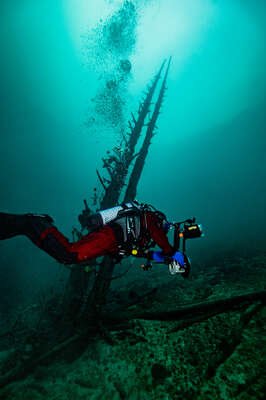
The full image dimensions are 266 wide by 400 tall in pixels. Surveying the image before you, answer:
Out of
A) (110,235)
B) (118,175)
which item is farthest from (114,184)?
(110,235)

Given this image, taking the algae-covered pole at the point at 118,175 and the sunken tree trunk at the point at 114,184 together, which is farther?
the algae-covered pole at the point at 118,175

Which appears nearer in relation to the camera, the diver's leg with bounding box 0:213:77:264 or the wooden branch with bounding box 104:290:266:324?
the diver's leg with bounding box 0:213:77:264

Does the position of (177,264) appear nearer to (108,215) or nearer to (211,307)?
(108,215)

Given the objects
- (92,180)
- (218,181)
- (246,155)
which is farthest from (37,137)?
(218,181)

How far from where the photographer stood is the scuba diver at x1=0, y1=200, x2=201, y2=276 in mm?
3090

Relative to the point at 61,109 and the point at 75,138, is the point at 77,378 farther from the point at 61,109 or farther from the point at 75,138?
the point at 75,138

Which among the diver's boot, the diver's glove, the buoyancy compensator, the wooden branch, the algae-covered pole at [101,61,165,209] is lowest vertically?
the wooden branch

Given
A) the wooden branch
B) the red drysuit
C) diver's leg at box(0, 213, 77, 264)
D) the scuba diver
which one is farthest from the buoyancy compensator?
the wooden branch

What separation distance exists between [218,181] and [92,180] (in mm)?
75811

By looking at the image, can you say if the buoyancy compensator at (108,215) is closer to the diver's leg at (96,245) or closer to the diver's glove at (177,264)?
the diver's leg at (96,245)

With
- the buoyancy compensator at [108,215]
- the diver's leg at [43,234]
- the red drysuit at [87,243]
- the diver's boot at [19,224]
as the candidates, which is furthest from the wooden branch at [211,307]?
the diver's boot at [19,224]

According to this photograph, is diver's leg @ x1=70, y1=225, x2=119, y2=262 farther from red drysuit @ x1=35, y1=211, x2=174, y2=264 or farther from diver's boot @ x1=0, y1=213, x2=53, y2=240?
diver's boot @ x1=0, y1=213, x2=53, y2=240

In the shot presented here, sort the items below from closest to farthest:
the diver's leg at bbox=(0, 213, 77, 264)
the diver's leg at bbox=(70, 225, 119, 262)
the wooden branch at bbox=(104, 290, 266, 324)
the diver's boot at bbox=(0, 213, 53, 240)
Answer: the diver's boot at bbox=(0, 213, 53, 240) → the diver's leg at bbox=(0, 213, 77, 264) → the diver's leg at bbox=(70, 225, 119, 262) → the wooden branch at bbox=(104, 290, 266, 324)

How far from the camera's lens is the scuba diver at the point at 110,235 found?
309 centimetres
